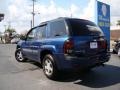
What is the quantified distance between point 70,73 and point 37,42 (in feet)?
5.47

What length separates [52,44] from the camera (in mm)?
8289

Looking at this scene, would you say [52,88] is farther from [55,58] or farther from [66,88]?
[55,58]

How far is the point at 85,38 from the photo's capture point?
7.80 m

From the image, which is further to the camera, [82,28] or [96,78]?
[96,78]

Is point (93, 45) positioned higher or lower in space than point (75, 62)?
higher

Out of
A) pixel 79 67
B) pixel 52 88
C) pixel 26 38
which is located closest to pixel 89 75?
pixel 79 67

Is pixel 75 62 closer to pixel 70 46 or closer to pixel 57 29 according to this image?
pixel 70 46

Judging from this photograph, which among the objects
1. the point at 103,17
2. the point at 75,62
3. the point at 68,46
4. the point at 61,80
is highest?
the point at 103,17

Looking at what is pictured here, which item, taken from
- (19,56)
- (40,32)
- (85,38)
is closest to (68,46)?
(85,38)

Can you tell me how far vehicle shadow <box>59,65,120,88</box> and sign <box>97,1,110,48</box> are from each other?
961cm

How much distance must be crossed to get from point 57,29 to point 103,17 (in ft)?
38.8

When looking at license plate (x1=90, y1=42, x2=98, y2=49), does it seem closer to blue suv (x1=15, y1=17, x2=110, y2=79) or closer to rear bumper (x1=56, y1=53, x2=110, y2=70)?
blue suv (x1=15, y1=17, x2=110, y2=79)

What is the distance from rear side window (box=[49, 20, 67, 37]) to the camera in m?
8.02

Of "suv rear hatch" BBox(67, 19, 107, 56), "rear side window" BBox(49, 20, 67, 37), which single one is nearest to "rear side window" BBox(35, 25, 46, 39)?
"rear side window" BBox(49, 20, 67, 37)
